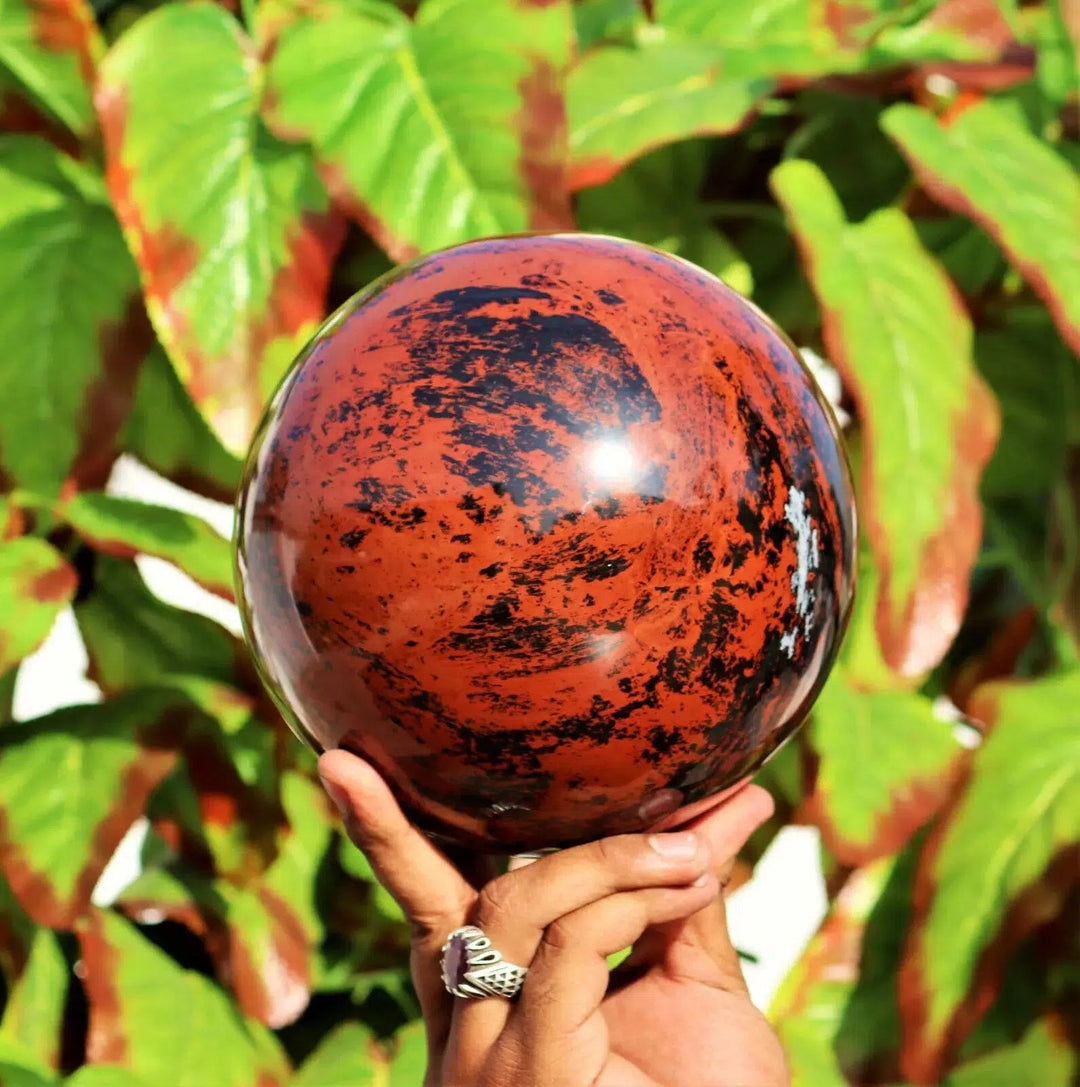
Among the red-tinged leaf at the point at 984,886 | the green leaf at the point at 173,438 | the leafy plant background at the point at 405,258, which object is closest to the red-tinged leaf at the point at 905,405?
the leafy plant background at the point at 405,258

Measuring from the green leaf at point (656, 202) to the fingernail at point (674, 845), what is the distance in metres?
0.92

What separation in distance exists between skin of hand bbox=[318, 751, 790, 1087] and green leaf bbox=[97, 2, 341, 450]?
586mm

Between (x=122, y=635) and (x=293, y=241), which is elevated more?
(x=293, y=241)

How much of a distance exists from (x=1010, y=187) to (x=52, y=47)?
0.96 metres

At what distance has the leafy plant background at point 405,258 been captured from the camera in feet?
4.21

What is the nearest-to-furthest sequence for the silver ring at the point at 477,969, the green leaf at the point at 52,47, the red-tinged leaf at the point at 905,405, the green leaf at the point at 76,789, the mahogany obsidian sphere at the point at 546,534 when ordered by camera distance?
the mahogany obsidian sphere at the point at 546,534 → the silver ring at the point at 477,969 → the red-tinged leaf at the point at 905,405 → the green leaf at the point at 76,789 → the green leaf at the point at 52,47

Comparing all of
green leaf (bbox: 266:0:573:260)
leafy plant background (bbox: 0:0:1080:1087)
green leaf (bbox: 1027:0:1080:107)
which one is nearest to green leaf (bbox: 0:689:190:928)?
leafy plant background (bbox: 0:0:1080:1087)

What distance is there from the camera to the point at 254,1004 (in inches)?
57.0

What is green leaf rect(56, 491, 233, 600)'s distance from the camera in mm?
1270

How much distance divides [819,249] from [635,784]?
2.54ft

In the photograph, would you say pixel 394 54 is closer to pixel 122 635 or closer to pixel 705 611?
pixel 122 635

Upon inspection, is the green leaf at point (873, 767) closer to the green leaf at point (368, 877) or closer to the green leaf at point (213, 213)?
the green leaf at point (368, 877)

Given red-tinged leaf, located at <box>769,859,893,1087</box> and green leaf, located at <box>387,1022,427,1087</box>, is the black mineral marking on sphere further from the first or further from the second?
red-tinged leaf, located at <box>769,859,893,1087</box>

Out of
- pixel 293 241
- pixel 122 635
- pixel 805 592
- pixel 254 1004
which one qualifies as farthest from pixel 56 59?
pixel 805 592
